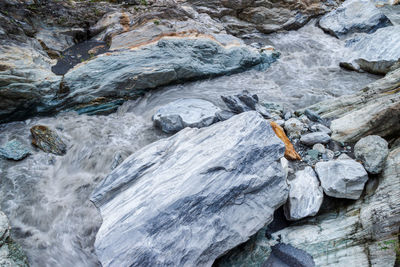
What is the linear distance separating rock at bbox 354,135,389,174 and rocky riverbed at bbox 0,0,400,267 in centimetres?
2

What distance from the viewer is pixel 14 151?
551cm

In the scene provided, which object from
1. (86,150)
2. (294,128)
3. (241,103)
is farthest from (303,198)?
(86,150)

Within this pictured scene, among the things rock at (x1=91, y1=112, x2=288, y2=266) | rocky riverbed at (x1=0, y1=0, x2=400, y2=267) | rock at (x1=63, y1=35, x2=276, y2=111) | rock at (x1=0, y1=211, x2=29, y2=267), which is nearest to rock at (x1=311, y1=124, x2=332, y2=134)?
rocky riverbed at (x1=0, y1=0, x2=400, y2=267)

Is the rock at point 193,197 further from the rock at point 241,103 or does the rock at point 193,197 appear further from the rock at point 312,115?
the rock at point 312,115

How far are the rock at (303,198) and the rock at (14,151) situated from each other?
19.2 feet

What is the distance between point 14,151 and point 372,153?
24.5ft

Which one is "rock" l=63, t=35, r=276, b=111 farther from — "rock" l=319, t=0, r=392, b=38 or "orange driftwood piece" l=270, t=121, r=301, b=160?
"rock" l=319, t=0, r=392, b=38

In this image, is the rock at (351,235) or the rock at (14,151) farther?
the rock at (14,151)

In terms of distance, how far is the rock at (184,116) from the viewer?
611 cm

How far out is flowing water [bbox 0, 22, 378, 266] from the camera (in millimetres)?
4203

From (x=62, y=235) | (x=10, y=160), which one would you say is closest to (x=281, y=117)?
(x=62, y=235)

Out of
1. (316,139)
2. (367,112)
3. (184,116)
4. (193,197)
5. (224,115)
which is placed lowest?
(184,116)

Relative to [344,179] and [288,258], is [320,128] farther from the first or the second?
[288,258]

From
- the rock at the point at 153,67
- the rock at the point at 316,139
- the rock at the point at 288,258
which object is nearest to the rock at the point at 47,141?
the rock at the point at 153,67
